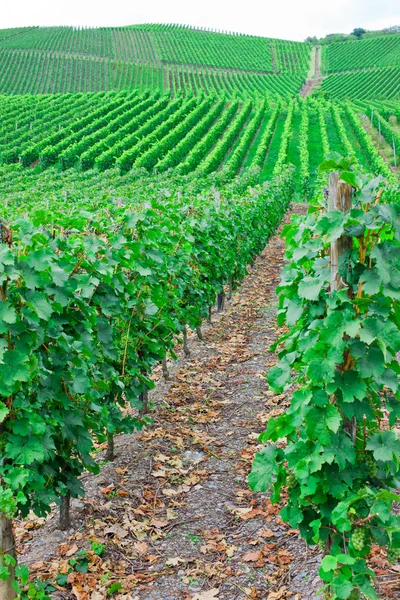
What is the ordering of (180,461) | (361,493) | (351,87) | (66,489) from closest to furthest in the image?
1. (361,493)
2. (66,489)
3. (180,461)
4. (351,87)

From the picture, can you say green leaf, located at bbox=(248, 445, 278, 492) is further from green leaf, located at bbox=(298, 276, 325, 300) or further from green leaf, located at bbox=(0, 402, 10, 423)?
green leaf, located at bbox=(0, 402, 10, 423)

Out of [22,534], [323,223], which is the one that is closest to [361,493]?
[323,223]

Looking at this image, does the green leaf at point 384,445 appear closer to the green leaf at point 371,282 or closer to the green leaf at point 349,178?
the green leaf at point 371,282

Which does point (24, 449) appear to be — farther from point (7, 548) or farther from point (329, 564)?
point (329, 564)

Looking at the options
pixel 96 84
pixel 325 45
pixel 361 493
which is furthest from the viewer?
pixel 325 45

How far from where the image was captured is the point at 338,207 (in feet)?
10.3

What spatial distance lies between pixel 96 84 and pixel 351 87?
117 feet

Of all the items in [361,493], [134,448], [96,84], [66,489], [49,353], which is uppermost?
[96,84]

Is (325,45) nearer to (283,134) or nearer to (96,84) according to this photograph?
(96,84)

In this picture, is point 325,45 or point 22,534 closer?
point 22,534

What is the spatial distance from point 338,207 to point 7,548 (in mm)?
2746

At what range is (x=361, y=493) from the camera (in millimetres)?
2895

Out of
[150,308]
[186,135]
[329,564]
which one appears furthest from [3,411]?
[186,135]

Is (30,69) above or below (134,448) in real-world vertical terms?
above
